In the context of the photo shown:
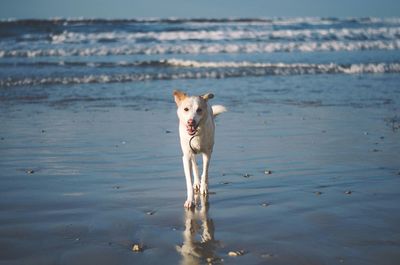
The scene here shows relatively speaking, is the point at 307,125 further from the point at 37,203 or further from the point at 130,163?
the point at 37,203

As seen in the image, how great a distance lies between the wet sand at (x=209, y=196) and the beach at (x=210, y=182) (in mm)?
16

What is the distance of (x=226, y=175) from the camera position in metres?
6.49

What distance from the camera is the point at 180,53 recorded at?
3003 cm

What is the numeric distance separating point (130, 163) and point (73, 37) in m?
30.0

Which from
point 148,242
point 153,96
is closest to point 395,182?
point 148,242

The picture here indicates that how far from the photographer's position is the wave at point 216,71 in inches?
685

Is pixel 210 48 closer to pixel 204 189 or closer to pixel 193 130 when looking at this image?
pixel 204 189

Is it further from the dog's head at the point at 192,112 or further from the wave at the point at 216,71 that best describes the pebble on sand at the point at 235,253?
the wave at the point at 216,71

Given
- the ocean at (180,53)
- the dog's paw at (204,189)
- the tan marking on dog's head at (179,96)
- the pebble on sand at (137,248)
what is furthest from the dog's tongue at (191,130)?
the ocean at (180,53)

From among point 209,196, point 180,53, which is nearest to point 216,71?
point 180,53

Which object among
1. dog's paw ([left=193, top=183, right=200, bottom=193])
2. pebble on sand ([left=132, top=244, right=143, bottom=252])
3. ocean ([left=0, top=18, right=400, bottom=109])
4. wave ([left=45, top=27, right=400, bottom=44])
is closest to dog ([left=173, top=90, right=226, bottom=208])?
Answer: dog's paw ([left=193, top=183, right=200, bottom=193])

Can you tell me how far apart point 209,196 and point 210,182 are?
1.98 ft

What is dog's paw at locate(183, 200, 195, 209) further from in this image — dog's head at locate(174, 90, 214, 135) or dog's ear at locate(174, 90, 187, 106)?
dog's ear at locate(174, 90, 187, 106)

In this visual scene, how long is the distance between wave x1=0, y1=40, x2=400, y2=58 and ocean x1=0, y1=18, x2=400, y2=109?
53 millimetres
